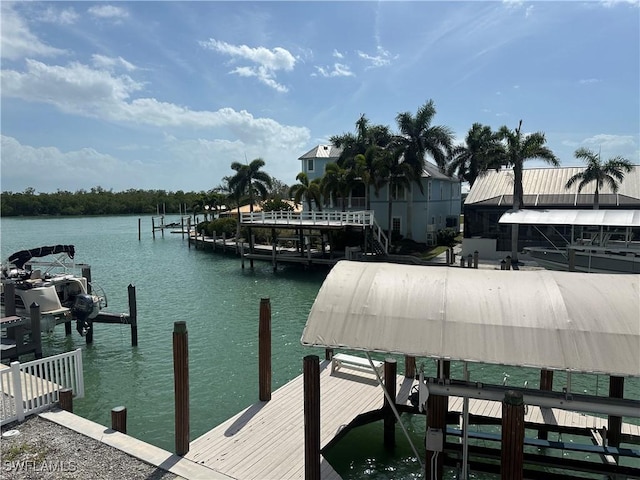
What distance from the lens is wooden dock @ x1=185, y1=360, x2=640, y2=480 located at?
→ 7977 mm

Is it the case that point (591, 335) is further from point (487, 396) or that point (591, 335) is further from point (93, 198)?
point (93, 198)

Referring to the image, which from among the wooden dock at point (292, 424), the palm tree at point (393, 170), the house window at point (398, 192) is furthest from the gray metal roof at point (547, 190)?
the wooden dock at point (292, 424)

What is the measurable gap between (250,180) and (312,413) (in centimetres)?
4684

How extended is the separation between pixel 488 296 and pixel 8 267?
2200 cm

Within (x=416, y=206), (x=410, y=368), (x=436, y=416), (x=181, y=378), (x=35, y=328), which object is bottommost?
(x=410, y=368)

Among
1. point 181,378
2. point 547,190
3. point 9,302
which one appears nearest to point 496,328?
point 181,378

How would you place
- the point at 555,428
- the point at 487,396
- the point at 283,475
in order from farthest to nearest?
the point at 555,428 < the point at 283,475 < the point at 487,396

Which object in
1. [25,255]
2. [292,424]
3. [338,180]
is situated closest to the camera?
[292,424]

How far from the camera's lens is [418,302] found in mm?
6555

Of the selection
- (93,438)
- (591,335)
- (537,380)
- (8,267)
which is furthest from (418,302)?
(8,267)

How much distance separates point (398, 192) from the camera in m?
39.7

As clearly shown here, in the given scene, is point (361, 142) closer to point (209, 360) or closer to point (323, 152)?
point (323, 152)

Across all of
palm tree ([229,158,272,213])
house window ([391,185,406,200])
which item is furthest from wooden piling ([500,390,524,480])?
palm tree ([229,158,272,213])

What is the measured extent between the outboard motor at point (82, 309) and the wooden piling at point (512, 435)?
16.7 m
